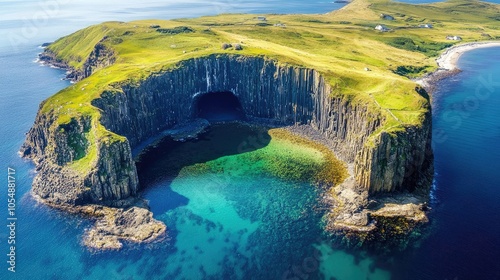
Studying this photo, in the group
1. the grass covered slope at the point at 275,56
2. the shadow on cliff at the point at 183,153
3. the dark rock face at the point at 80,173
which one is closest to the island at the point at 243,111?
the dark rock face at the point at 80,173

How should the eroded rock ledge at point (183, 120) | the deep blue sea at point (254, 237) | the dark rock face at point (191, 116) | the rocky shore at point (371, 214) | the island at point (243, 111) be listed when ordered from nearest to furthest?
the deep blue sea at point (254, 237), the rocky shore at point (371, 214), the island at point (243, 111), the eroded rock ledge at point (183, 120), the dark rock face at point (191, 116)

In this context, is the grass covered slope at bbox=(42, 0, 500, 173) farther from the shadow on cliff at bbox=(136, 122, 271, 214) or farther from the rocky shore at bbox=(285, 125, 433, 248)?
the rocky shore at bbox=(285, 125, 433, 248)

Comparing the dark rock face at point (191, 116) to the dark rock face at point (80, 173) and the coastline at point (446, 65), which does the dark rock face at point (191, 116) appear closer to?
the dark rock face at point (80, 173)

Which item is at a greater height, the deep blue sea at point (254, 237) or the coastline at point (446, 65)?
the coastline at point (446, 65)

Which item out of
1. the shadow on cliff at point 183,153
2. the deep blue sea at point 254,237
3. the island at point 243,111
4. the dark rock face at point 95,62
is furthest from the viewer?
the dark rock face at point 95,62

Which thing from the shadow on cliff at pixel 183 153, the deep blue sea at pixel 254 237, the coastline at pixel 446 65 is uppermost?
the coastline at pixel 446 65

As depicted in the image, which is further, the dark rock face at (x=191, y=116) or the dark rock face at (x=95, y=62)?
the dark rock face at (x=95, y=62)

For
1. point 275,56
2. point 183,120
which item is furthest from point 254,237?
point 275,56

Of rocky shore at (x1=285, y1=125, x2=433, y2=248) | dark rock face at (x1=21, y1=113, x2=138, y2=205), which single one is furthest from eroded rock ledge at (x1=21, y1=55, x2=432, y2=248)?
rocky shore at (x1=285, y1=125, x2=433, y2=248)
